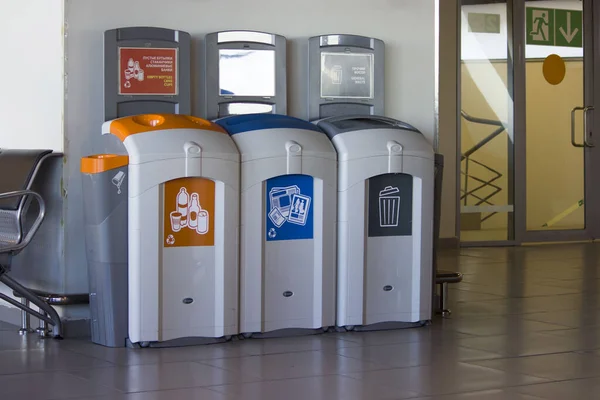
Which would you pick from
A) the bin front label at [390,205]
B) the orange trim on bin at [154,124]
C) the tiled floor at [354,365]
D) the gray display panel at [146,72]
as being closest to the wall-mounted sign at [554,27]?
the tiled floor at [354,365]

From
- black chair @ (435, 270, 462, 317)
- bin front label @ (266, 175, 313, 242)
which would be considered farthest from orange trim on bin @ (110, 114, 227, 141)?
black chair @ (435, 270, 462, 317)

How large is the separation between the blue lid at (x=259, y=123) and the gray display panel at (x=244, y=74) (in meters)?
0.22

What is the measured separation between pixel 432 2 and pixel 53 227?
2386 mm

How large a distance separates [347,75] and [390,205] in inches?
32.7

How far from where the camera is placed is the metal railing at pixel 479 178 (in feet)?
32.0

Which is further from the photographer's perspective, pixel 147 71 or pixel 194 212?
pixel 147 71

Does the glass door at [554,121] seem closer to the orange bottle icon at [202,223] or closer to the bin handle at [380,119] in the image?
the bin handle at [380,119]

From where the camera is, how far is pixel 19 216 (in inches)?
184

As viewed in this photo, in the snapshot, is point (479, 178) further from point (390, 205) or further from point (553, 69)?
point (390, 205)

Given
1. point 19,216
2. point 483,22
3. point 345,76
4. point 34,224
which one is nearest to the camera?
point 34,224

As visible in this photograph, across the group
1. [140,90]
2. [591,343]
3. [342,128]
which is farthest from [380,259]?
[140,90]

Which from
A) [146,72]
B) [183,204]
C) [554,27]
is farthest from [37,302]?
[554,27]

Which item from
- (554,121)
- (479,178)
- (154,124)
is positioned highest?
(554,121)

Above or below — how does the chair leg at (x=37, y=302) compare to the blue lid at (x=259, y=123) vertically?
below
